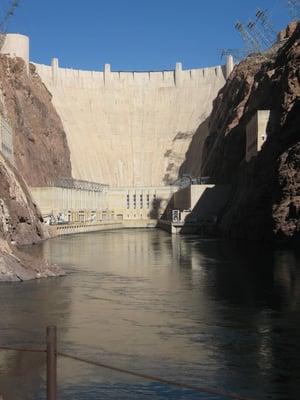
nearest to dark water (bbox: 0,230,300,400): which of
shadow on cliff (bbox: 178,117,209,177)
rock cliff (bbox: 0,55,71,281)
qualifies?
rock cliff (bbox: 0,55,71,281)

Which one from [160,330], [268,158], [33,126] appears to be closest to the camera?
[160,330]

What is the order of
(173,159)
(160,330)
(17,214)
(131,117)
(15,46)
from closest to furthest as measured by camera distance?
(160,330), (17,214), (15,46), (173,159), (131,117)

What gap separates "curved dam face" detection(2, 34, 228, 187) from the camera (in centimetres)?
14775

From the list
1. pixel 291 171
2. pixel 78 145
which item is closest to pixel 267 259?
pixel 291 171

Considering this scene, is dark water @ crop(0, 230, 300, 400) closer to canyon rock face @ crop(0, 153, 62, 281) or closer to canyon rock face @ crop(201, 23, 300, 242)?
canyon rock face @ crop(0, 153, 62, 281)

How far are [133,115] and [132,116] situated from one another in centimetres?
34

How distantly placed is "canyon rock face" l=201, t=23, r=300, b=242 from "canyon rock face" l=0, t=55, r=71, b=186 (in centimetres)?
3160

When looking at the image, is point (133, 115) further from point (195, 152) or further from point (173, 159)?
point (195, 152)

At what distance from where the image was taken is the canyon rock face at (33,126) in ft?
362

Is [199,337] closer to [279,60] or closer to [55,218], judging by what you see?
[279,60]

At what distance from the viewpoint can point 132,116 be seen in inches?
6093

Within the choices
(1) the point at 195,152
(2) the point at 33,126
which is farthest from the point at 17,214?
(1) the point at 195,152

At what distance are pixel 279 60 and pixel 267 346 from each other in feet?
237

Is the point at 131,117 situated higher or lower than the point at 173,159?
higher
